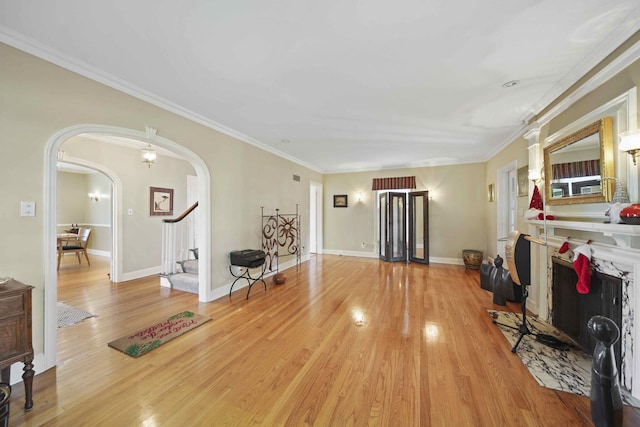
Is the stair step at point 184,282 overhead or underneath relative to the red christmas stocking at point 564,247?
underneath

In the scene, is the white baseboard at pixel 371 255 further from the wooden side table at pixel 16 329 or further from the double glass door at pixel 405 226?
the wooden side table at pixel 16 329

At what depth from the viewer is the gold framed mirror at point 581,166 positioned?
1.91m

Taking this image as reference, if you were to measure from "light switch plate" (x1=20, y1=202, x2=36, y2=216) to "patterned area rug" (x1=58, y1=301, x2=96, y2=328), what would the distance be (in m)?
1.63

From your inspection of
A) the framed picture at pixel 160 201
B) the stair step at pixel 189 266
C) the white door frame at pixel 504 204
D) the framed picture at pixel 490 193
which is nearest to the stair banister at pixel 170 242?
the stair step at pixel 189 266

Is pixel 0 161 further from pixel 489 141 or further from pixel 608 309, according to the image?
pixel 489 141

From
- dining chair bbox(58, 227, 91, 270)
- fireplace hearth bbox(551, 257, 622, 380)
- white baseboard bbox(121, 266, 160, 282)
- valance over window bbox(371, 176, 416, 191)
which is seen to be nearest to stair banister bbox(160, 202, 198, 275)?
white baseboard bbox(121, 266, 160, 282)

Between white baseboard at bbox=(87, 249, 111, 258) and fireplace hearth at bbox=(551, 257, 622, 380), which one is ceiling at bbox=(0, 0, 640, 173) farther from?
white baseboard at bbox=(87, 249, 111, 258)

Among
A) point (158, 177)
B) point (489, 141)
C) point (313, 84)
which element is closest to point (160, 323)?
point (313, 84)

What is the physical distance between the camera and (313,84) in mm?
2518

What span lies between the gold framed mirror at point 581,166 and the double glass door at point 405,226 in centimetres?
360

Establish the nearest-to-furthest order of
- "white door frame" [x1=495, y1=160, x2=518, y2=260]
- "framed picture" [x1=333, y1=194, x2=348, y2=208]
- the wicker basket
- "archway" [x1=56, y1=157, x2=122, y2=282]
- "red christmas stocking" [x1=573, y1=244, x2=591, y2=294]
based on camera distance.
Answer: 1. "red christmas stocking" [x1=573, y1=244, x2=591, y2=294]
2. "archway" [x1=56, y1=157, x2=122, y2=282]
3. "white door frame" [x1=495, y1=160, x2=518, y2=260]
4. the wicker basket
5. "framed picture" [x1=333, y1=194, x2=348, y2=208]

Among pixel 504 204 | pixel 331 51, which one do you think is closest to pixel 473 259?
pixel 504 204

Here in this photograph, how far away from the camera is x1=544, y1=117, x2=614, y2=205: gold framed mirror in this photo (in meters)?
1.91

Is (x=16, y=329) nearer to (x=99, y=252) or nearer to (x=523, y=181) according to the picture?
(x=523, y=181)
